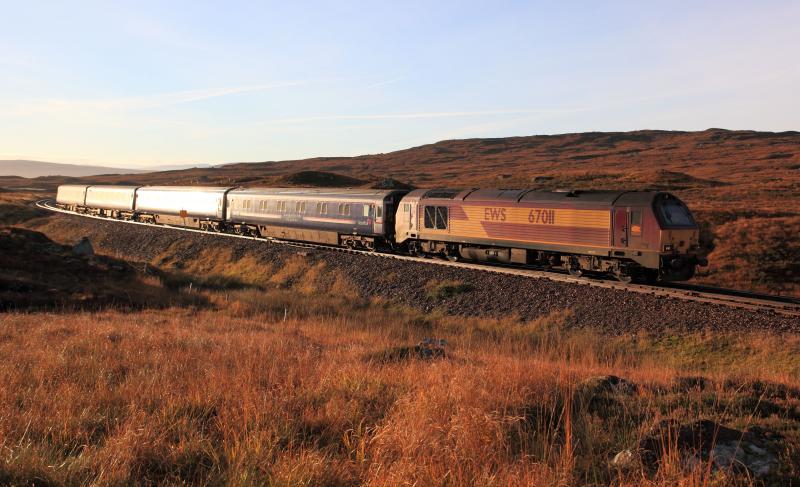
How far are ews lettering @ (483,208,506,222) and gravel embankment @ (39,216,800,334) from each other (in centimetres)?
234

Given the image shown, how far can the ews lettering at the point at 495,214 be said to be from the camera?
877 inches

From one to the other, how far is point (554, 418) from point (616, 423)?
2.09ft

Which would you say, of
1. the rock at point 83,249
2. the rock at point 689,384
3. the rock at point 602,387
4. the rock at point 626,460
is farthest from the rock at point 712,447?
the rock at point 83,249

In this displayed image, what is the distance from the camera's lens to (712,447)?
4668 millimetres

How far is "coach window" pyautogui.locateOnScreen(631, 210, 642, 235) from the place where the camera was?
1822 centimetres

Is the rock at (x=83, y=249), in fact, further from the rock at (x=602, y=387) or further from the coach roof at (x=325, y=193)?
the rock at (x=602, y=387)

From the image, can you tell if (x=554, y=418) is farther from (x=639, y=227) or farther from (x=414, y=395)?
(x=639, y=227)

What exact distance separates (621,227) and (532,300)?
151 inches

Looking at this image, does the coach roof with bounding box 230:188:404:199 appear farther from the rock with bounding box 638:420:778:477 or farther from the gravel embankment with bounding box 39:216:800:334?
the rock with bounding box 638:420:778:477

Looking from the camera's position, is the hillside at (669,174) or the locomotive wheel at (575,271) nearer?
the locomotive wheel at (575,271)

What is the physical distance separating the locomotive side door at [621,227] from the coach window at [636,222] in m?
0.21

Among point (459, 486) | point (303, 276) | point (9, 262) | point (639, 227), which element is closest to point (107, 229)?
point (9, 262)

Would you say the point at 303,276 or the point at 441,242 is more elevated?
the point at 441,242

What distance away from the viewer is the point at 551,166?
11162 centimetres
